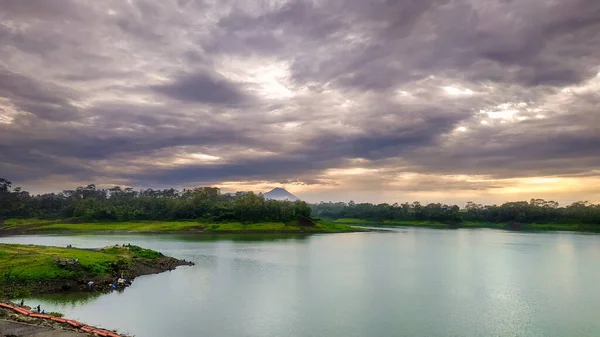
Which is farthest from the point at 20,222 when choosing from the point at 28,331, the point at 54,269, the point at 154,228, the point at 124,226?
the point at 28,331

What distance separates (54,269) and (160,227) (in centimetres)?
9354

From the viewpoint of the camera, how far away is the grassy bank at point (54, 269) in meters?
37.9

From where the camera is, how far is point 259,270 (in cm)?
5456

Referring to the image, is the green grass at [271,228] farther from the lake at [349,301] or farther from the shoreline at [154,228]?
the lake at [349,301]

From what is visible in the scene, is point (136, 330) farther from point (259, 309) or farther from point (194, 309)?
point (259, 309)

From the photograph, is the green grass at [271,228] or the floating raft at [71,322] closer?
the floating raft at [71,322]

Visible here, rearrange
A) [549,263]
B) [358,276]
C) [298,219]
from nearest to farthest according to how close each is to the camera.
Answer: [358,276] → [549,263] → [298,219]

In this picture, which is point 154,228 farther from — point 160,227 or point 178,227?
point 178,227

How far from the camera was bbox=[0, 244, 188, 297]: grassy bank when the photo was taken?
37906 mm

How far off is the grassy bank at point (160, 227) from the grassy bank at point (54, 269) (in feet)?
263

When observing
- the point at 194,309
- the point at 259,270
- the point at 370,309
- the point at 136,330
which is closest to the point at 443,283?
the point at 370,309

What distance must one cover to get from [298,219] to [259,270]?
9846 cm

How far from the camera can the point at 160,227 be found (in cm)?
13138

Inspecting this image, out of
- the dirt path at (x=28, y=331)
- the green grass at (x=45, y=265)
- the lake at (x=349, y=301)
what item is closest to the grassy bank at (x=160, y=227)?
the lake at (x=349, y=301)
